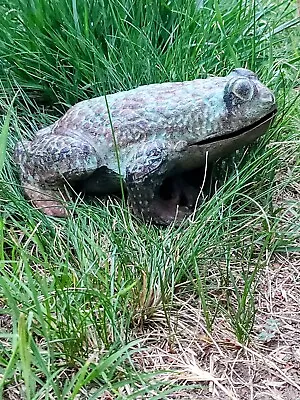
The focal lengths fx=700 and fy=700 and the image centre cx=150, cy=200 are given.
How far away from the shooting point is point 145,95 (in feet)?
6.07

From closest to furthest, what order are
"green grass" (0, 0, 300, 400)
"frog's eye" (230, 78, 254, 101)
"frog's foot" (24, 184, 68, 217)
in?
"green grass" (0, 0, 300, 400) < "frog's eye" (230, 78, 254, 101) < "frog's foot" (24, 184, 68, 217)

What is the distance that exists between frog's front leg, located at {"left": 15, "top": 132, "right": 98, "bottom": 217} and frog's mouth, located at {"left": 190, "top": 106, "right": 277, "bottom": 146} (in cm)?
29

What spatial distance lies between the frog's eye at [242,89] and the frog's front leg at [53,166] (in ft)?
1.29

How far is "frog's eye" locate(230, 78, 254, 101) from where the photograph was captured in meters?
1.74

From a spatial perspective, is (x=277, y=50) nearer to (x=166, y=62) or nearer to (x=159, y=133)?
(x=166, y=62)

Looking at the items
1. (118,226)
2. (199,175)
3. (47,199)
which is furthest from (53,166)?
(199,175)

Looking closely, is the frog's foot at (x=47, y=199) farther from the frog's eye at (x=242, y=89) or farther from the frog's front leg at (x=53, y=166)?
the frog's eye at (x=242, y=89)

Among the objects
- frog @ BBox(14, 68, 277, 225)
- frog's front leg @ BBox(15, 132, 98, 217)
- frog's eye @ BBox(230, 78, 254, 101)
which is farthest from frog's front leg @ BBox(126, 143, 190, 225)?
frog's eye @ BBox(230, 78, 254, 101)

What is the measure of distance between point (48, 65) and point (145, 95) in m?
0.50

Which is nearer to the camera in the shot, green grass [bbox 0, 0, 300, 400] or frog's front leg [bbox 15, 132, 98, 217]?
green grass [bbox 0, 0, 300, 400]

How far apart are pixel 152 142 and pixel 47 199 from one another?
1.05 ft

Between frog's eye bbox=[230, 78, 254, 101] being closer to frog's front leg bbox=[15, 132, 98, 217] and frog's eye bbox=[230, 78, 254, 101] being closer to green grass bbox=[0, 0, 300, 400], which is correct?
green grass bbox=[0, 0, 300, 400]

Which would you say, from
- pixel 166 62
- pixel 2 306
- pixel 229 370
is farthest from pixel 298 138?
pixel 2 306

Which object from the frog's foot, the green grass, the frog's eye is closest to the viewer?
the green grass
